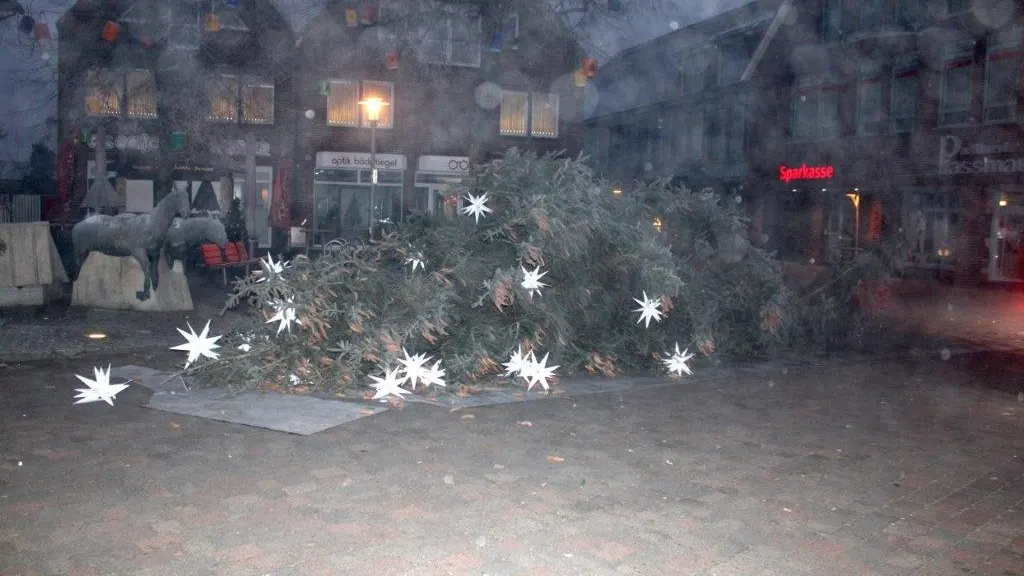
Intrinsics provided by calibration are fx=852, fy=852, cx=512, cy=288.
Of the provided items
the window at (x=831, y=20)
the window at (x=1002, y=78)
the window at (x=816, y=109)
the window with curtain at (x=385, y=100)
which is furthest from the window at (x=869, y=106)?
the window with curtain at (x=385, y=100)

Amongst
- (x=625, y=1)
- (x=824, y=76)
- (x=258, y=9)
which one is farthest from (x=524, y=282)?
(x=824, y=76)

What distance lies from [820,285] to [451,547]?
8574 mm

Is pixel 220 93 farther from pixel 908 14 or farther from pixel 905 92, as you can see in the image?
pixel 908 14

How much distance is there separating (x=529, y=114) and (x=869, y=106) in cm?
1154

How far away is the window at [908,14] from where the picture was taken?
24734mm

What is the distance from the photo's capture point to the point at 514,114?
31.2 m

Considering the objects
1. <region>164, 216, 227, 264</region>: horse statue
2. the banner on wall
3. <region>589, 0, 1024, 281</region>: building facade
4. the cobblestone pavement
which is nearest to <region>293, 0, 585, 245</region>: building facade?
the banner on wall

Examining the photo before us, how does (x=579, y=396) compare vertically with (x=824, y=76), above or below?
below

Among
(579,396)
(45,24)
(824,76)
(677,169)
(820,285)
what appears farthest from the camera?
(677,169)

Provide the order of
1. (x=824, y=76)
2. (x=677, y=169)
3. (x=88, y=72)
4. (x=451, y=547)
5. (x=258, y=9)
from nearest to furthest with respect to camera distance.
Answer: (x=451, y=547)
(x=88, y=72)
(x=258, y=9)
(x=824, y=76)
(x=677, y=169)

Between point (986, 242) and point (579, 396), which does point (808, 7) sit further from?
point (579, 396)

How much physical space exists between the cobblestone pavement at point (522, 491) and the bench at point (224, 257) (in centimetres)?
822

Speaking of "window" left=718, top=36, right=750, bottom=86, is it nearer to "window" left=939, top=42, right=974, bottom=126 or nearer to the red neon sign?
the red neon sign

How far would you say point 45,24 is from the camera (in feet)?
51.3
